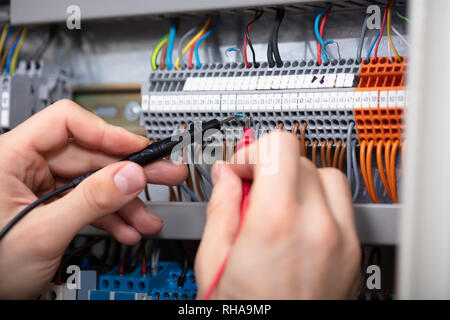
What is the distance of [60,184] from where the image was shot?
920 millimetres

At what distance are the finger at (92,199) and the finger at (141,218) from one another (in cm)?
12

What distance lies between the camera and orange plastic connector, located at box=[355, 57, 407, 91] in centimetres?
78

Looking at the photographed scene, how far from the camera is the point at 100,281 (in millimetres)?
939

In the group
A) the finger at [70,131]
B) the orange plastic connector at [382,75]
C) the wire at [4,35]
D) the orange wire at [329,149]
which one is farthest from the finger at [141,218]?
the wire at [4,35]

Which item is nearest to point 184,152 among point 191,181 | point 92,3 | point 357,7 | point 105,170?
point 191,181

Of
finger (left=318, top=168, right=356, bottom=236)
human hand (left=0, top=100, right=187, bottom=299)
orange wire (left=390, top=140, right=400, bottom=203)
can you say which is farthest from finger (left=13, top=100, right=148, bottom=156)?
orange wire (left=390, top=140, right=400, bottom=203)

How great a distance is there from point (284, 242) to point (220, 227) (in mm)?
110

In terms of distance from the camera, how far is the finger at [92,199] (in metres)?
0.67

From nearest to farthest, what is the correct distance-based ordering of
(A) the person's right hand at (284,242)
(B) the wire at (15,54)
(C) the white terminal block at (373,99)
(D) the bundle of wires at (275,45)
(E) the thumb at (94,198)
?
(A) the person's right hand at (284,242), (E) the thumb at (94,198), (C) the white terminal block at (373,99), (D) the bundle of wires at (275,45), (B) the wire at (15,54)

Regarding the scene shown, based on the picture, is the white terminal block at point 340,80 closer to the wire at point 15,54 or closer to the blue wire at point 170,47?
the blue wire at point 170,47

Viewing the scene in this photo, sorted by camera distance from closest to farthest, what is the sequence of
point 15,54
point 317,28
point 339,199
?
1. point 339,199
2. point 317,28
3. point 15,54

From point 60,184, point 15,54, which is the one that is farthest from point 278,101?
point 15,54

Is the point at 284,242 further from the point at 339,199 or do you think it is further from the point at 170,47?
the point at 170,47
